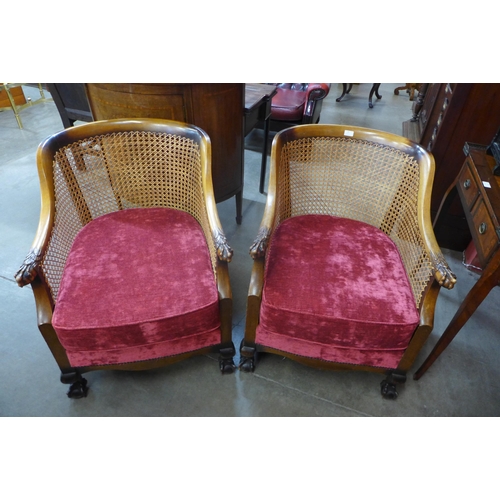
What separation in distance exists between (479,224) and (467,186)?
26cm

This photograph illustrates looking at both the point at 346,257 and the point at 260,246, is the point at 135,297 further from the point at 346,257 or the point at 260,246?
the point at 346,257

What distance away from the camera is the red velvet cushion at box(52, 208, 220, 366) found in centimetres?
115

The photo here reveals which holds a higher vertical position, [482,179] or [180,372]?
[482,179]

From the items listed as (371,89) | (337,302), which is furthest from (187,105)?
(371,89)

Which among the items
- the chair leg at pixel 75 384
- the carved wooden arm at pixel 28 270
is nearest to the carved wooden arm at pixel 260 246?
the carved wooden arm at pixel 28 270

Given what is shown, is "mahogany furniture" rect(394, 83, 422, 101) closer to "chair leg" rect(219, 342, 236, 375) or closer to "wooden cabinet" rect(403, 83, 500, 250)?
"wooden cabinet" rect(403, 83, 500, 250)

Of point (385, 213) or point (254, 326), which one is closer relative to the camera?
point (254, 326)

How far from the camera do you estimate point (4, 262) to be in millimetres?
1956

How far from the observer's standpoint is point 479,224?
1.32m

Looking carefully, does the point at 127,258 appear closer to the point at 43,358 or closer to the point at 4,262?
the point at 43,358

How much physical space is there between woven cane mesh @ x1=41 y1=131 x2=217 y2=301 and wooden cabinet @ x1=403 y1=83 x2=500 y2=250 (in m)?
1.33

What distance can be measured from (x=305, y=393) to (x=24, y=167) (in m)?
2.64

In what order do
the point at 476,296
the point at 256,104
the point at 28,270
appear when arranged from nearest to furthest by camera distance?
the point at 28,270, the point at 476,296, the point at 256,104
